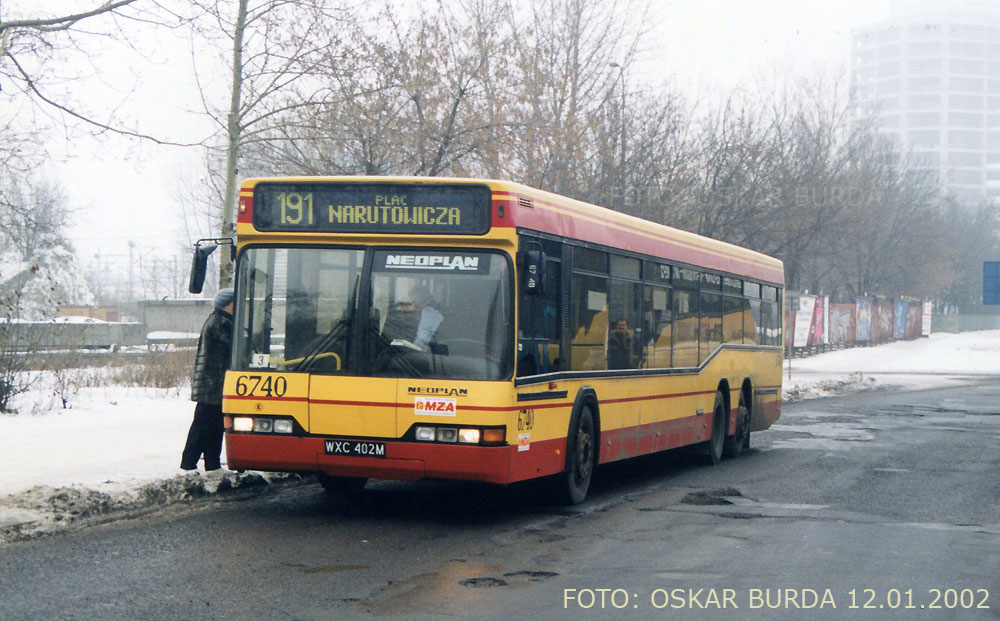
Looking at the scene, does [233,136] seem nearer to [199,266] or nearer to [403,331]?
[199,266]

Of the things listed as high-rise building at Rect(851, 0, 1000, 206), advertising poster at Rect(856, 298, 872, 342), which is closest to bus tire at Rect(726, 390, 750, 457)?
advertising poster at Rect(856, 298, 872, 342)

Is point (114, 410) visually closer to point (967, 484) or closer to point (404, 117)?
point (404, 117)

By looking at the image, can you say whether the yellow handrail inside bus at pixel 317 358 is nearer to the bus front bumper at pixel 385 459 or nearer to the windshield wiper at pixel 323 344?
the windshield wiper at pixel 323 344

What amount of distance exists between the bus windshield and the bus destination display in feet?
0.64

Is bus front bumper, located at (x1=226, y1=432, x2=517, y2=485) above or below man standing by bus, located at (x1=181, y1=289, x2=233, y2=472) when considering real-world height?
below

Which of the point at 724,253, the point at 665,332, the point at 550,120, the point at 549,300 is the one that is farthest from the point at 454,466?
the point at 550,120

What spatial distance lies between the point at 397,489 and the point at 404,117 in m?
12.3

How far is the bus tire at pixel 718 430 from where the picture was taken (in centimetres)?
1527

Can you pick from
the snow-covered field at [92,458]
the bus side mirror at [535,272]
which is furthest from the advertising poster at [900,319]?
the bus side mirror at [535,272]

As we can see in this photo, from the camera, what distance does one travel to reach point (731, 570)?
7.70 meters

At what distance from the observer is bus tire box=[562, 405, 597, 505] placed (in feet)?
34.7

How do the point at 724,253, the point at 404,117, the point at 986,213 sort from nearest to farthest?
1. the point at 724,253
2. the point at 404,117
3. the point at 986,213

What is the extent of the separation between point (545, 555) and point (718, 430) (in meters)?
7.82

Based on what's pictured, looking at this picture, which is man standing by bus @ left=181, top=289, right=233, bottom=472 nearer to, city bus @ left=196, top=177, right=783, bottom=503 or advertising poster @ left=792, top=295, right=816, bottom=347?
city bus @ left=196, top=177, right=783, bottom=503
